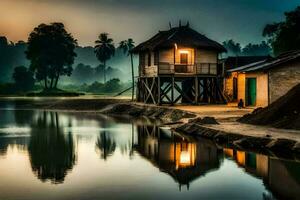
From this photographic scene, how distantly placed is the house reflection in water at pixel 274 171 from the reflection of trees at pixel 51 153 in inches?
268

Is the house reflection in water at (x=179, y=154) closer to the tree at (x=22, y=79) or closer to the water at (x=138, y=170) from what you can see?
the water at (x=138, y=170)

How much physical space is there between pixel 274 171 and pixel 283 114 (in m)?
10.7

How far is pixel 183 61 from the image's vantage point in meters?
51.2

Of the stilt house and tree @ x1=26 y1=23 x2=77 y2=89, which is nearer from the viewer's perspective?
the stilt house

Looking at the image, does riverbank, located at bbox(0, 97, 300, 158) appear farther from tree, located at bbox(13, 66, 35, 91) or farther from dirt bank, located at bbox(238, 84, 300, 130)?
tree, located at bbox(13, 66, 35, 91)

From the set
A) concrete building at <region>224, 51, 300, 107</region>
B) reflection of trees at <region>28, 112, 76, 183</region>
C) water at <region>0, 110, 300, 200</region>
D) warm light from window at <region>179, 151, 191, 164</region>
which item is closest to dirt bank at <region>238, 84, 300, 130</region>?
water at <region>0, 110, 300, 200</region>

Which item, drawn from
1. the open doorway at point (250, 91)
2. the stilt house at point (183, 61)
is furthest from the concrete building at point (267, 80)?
the stilt house at point (183, 61)

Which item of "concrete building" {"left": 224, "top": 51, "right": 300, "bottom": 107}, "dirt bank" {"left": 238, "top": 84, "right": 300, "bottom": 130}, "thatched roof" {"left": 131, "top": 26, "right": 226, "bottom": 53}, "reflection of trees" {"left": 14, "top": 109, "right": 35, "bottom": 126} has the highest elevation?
"thatched roof" {"left": 131, "top": 26, "right": 226, "bottom": 53}

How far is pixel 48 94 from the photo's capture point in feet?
338

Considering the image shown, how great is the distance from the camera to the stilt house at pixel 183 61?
1982 inches

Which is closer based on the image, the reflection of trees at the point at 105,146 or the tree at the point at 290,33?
the reflection of trees at the point at 105,146

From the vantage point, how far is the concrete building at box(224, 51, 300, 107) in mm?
36156

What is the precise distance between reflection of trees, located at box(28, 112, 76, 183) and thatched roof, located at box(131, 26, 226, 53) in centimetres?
1755

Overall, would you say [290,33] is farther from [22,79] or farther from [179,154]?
[22,79]
